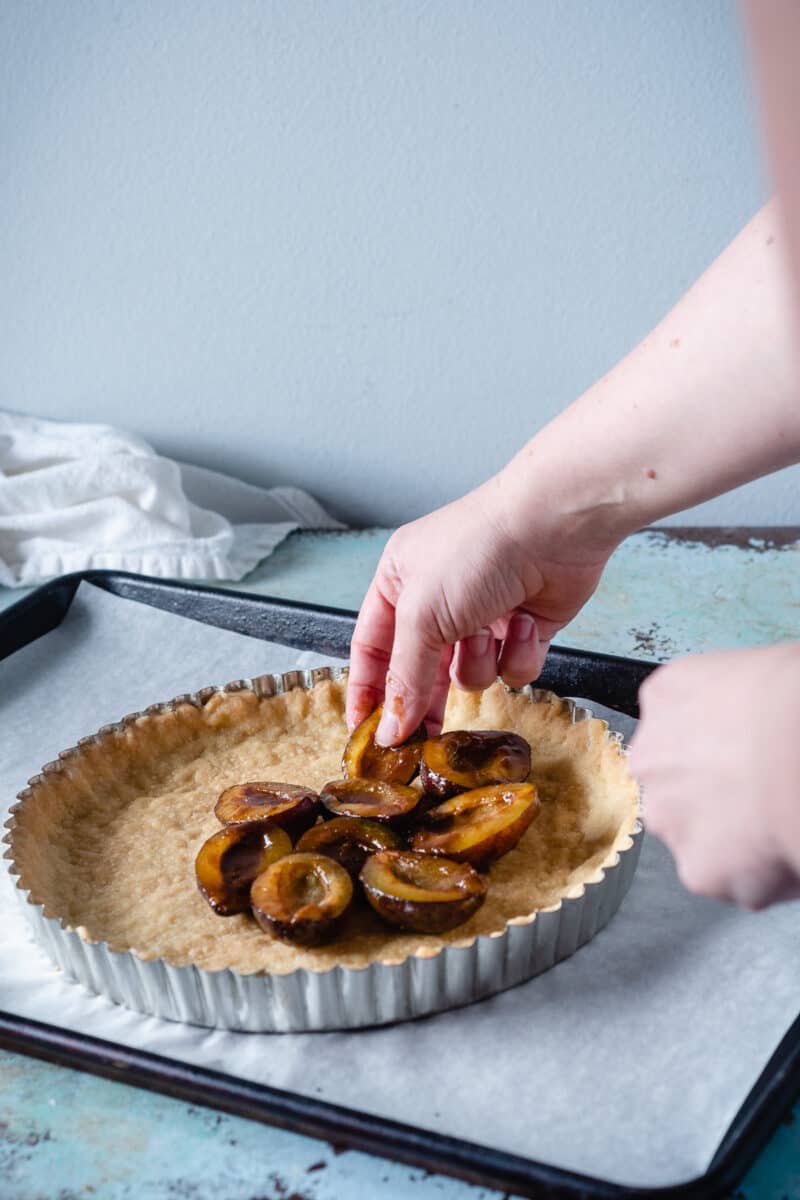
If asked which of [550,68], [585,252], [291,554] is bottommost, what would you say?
[291,554]

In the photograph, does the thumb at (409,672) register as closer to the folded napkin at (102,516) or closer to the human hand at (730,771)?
the human hand at (730,771)

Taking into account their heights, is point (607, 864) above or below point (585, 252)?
below

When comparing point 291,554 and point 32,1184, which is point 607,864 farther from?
point 291,554

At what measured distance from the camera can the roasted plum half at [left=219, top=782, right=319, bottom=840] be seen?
121 cm

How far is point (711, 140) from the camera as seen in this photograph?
1.87 meters

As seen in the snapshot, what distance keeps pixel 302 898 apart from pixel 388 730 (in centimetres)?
26

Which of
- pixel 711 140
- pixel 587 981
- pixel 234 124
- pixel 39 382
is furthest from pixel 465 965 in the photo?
pixel 39 382

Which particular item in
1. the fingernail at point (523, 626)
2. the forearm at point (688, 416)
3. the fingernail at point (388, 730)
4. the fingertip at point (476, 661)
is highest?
the forearm at point (688, 416)

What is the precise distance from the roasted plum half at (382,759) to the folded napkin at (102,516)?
790 mm

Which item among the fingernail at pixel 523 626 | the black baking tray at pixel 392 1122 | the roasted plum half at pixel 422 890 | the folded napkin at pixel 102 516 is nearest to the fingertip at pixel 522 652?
the fingernail at pixel 523 626

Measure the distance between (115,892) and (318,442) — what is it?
125cm

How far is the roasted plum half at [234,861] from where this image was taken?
1.13 metres

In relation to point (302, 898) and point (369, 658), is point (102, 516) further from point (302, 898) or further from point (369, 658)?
point (302, 898)

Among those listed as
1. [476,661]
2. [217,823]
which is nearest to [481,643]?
[476,661]
